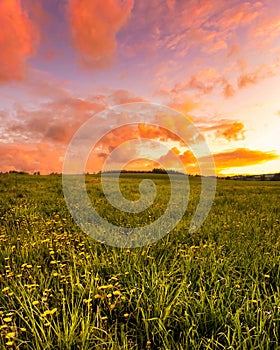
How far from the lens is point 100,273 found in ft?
13.6

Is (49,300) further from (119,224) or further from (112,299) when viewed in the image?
(119,224)

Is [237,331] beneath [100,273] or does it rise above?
beneath

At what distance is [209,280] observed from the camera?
3.96m

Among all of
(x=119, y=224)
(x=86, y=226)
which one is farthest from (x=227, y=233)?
(x=86, y=226)

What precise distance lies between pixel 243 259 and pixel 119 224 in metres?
3.59

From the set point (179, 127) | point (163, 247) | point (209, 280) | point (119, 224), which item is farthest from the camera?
point (179, 127)

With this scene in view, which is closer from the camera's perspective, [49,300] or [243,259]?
[49,300]

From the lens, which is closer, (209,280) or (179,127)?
(209,280)

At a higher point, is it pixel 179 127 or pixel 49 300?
pixel 179 127

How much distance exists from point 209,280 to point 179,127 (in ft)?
21.3

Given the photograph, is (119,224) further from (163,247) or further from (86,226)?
(163,247)

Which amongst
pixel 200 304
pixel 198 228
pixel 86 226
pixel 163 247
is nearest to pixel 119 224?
pixel 86 226

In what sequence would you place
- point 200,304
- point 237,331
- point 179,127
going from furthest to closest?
point 179,127, point 200,304, point 237,331

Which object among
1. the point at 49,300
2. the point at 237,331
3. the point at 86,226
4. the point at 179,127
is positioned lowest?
the point at 237,331
